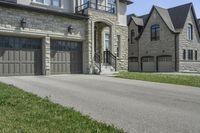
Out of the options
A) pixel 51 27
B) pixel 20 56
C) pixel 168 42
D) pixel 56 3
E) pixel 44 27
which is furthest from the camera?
pixel 168 42

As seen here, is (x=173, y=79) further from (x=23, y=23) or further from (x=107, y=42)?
(x=23, y=23)

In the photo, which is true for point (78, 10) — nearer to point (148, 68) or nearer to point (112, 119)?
point (148, 68)

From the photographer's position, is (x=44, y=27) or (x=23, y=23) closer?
(x=23, y=23)

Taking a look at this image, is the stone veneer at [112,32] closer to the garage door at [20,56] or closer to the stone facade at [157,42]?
the garage door at [20,56]

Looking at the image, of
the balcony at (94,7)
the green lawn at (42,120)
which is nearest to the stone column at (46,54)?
the balcony at (94,7)

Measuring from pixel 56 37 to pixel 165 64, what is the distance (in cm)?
1823

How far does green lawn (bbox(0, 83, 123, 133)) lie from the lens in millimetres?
5172

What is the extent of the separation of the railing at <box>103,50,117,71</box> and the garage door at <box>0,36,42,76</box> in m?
7.09

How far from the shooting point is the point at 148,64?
1417 inches

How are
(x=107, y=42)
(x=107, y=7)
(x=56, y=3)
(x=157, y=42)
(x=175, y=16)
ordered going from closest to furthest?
(x=56, y=3) → (x=107, y=7) → (x=107, y=42) → (x=157, y=42) → (x=175, y=16)

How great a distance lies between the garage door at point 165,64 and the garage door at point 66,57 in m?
15.5

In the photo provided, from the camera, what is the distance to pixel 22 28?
60.1 ft

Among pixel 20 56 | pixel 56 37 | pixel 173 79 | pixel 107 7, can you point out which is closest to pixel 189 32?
pixel 107 7

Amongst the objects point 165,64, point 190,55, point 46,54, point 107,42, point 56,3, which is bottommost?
point 165,64
